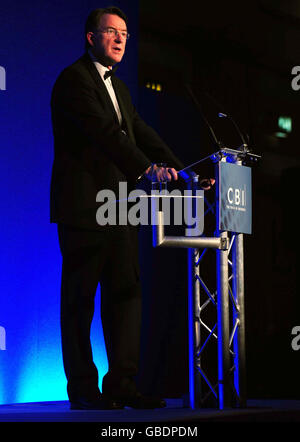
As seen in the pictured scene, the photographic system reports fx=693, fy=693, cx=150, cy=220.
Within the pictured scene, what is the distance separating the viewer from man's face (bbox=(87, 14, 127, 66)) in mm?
3016

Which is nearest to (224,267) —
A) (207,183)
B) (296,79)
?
(207,183)

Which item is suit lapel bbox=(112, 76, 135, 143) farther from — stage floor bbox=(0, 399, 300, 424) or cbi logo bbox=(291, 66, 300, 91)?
cbi logo bbox=(291, 66, 300, 91)

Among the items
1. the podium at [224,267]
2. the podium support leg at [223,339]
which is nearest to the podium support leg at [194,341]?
the podium at [224,267]

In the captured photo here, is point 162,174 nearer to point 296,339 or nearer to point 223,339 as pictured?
point 223,339

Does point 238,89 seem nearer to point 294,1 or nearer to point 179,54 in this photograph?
point 179,54

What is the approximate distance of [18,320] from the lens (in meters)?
3.36

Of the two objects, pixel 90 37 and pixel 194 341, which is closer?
pixel 194 341

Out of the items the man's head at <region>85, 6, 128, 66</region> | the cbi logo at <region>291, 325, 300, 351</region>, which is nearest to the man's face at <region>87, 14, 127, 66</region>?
→ the man's head at <region>85, 6, 128, 66</region>

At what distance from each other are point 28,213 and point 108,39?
992 millimetres

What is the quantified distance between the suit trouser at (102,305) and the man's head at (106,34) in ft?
2.54

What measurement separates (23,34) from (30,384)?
177cm

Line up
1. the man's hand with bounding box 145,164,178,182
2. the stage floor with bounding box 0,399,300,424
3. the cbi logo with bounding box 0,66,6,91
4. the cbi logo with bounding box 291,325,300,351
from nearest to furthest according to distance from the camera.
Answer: the stage floor with bounding box 0,399,300,424 → the man's hand with bounding box 145,164,178,182 → the cbi logo with bounding box 0,66,6,91 → the cbi logo with bounding box 291,325,300,351

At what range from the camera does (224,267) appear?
288cm

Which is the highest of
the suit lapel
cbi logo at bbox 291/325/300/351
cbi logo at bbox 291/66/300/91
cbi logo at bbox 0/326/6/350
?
cbi logo at bbox 291/66/300/91
